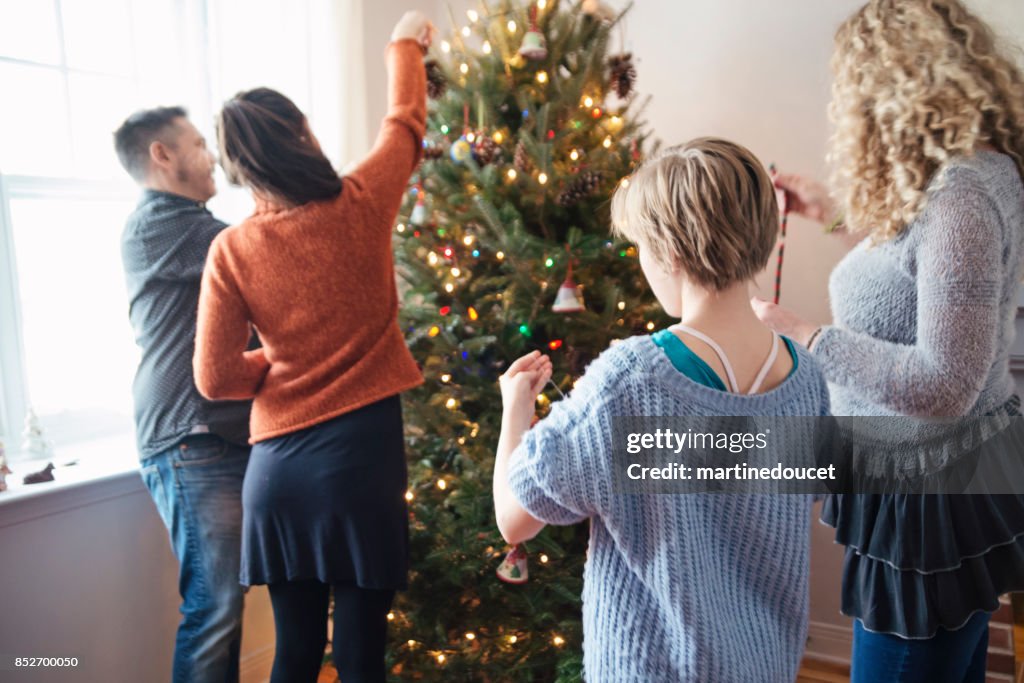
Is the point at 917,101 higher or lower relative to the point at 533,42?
lower

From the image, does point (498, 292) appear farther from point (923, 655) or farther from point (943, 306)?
point (923, 655)

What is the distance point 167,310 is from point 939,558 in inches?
64.4

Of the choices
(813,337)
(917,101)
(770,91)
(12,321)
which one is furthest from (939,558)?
(12,321)

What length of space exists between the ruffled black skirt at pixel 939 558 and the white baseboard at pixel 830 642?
1.44m

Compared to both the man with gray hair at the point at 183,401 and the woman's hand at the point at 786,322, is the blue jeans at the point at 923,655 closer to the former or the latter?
the woman's hand at the point at 786,322

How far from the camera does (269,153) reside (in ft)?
4.39

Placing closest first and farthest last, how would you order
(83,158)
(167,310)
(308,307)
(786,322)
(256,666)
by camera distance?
(786,322) < (308,307) < (167,310) < (83,158) < (256,666)

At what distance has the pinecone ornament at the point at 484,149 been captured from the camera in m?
1.80

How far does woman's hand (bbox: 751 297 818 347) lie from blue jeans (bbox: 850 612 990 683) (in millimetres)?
515

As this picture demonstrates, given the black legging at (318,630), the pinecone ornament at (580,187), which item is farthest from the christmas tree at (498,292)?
the black legging at (318,630)

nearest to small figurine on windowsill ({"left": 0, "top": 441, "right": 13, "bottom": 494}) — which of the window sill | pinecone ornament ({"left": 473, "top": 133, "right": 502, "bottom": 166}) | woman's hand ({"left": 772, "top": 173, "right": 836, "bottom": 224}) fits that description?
the window sill

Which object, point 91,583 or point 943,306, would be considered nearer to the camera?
point 943,306

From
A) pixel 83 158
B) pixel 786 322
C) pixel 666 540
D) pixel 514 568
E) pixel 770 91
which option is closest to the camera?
pixel 666 540

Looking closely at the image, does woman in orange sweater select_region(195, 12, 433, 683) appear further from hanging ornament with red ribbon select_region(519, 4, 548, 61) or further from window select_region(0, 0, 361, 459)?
window select_region(0, 0, 361, 459)
